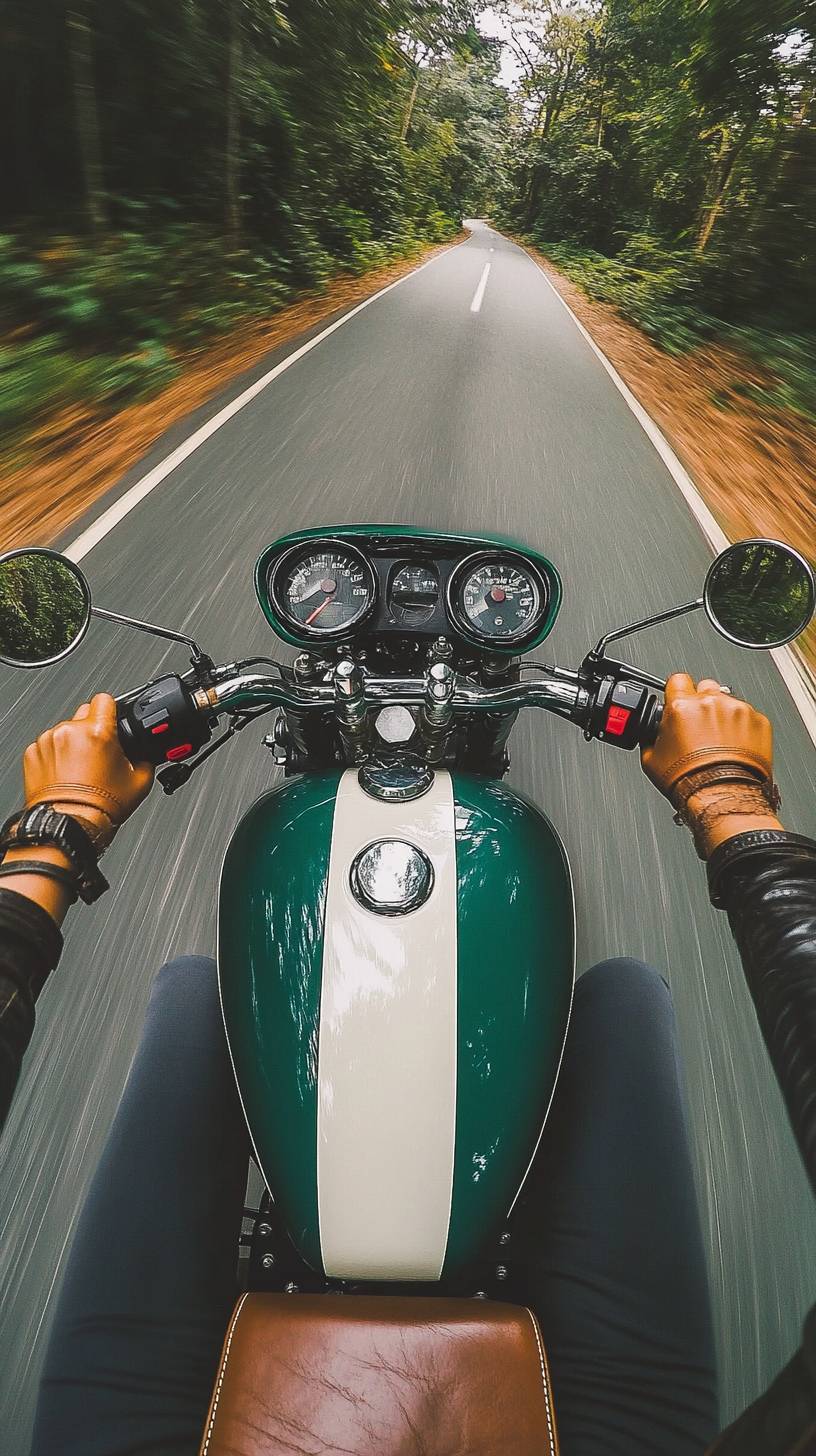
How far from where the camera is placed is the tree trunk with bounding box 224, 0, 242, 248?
870 cm

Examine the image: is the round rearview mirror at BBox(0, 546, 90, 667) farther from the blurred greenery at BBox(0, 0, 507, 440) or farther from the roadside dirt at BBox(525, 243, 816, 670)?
the blurred greenery at BBox(0, 0, 507, 440)

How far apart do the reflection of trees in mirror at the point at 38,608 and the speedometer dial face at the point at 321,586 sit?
1.32 ft

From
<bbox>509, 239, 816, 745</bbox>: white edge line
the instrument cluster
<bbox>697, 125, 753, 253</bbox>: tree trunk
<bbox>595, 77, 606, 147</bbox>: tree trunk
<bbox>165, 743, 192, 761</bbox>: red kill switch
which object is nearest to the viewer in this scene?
<bbox>165, 743, 192, 761</bbox>: red kill switch

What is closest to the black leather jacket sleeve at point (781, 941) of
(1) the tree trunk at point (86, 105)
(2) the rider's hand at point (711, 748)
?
(2) the rider's hand at point (711, 748)

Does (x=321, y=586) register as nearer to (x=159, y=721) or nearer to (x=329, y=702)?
(x=329, y=702)

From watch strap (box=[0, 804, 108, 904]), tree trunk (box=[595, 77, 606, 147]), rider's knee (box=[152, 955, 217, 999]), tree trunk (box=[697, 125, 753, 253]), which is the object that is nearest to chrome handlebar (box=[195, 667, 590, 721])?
watch strap (box=[0, 804, 108, 904])

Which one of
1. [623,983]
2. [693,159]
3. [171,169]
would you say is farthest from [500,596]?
[693,159]

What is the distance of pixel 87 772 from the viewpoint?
131 cm

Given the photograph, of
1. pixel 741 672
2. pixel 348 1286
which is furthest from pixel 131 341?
pixel 348 1286

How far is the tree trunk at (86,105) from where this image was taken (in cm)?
651

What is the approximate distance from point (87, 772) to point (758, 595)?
1358 millimetres

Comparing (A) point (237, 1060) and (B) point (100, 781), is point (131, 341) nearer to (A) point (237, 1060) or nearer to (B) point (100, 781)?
(B) point (100, 781)

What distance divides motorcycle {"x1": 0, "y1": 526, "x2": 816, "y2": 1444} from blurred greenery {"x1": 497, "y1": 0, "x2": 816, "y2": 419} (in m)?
7.20

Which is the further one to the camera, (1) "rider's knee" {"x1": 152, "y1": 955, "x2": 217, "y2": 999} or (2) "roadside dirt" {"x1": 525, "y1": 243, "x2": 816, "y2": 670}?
(2) "roadside dirt" {"x1": 525, "y1": 243, "x2": 816, "y2": 670}
